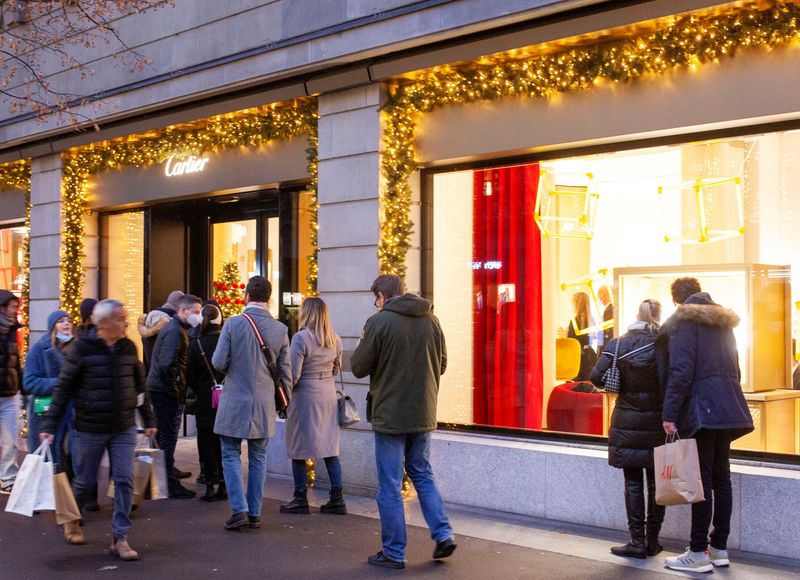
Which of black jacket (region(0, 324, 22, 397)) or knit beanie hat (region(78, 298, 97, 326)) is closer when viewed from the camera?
knit beanie hat (region(78, 298, 97, 326))

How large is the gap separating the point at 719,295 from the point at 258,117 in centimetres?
596

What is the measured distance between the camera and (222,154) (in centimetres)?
1257

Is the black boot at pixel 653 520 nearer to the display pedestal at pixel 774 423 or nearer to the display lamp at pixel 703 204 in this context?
the display pedestal at pixel 774 423

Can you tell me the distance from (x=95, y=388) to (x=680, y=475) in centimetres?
413

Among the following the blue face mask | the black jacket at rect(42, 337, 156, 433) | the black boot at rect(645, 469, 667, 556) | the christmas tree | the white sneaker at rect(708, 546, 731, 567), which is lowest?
the white sneaker at rect(708, 546, 731, 567)

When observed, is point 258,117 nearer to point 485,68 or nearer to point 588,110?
point 485,68

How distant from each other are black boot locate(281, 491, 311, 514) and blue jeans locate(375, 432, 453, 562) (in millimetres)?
2058

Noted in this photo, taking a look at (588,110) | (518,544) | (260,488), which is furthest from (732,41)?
(260,488)

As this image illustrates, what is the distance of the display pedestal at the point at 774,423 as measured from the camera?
7.77 meters

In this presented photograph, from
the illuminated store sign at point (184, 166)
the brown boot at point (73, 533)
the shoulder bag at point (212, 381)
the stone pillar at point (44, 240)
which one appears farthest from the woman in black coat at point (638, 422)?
the stone pillar at point (44, 240)

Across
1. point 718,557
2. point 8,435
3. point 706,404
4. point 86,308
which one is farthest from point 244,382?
point 718,557

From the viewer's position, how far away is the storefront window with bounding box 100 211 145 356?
Result: 14984mm

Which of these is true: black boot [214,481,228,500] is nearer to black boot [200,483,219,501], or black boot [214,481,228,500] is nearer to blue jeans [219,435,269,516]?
black boot [200,483,219,501]

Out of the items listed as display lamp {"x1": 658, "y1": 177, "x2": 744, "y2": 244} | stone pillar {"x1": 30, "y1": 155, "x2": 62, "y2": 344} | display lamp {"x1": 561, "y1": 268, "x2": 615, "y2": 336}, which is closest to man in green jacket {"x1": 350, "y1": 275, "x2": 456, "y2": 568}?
display lamp {"x1": 561, "y1": 268, "x2": 615, "y2": 336}
